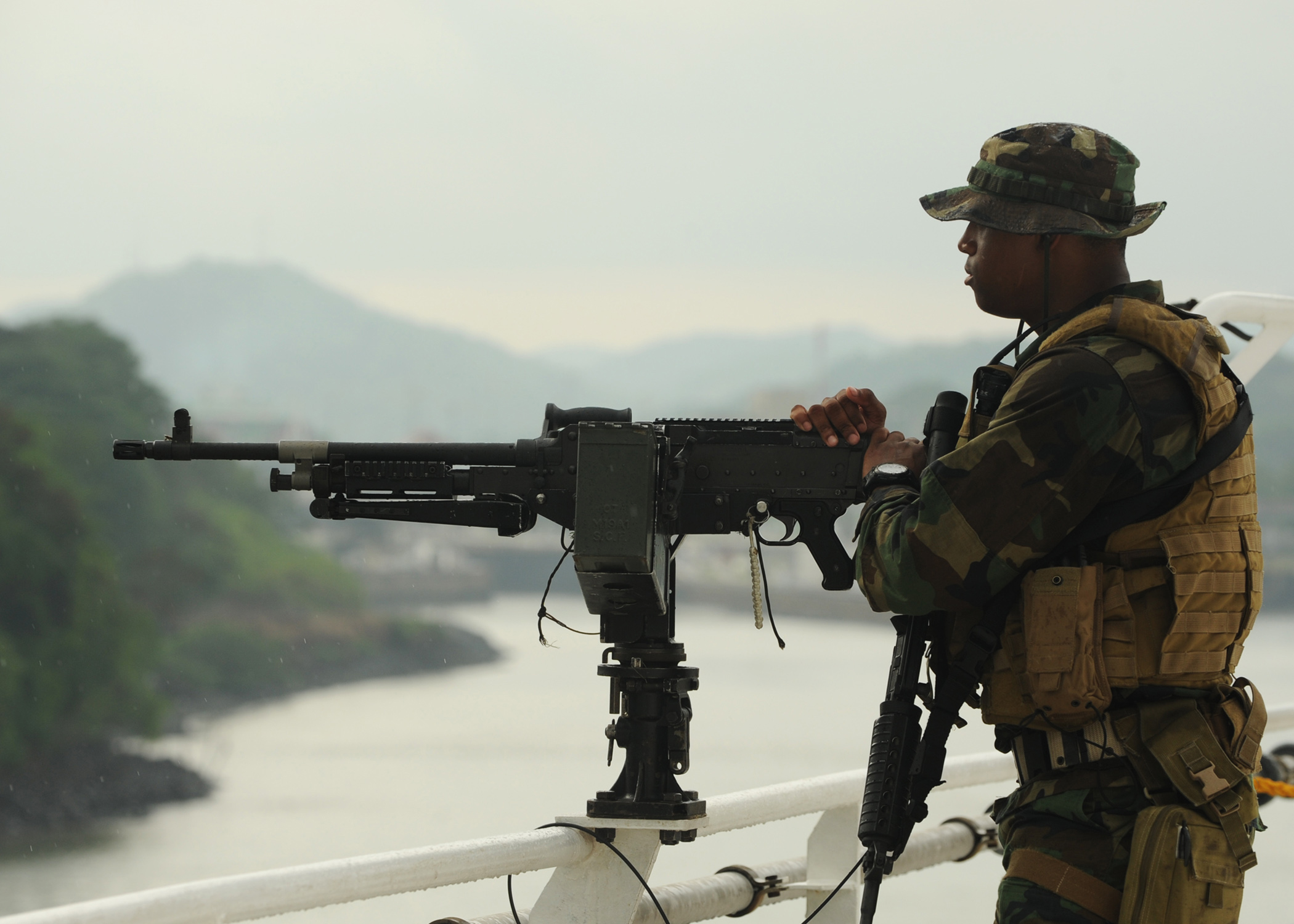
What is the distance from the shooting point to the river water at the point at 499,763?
59750 millimetres

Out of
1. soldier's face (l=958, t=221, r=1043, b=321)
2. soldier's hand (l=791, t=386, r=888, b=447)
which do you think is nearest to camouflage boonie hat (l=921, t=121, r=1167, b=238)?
soldier's face (l=958, t=221, r=1043, b=321)

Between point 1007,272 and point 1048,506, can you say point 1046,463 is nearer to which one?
point 1048,506

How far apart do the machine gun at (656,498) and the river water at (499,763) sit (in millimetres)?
51509

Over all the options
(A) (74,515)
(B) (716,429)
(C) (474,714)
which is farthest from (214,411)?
(B) (716,429)

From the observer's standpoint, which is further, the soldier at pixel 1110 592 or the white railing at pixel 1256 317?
the white railing at pixel 1256 317

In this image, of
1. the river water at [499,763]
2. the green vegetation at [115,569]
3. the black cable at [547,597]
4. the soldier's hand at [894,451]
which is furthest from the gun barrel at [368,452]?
the green vegetation at [115,569]

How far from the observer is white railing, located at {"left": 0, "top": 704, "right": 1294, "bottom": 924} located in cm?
201

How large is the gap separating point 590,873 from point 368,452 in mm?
875

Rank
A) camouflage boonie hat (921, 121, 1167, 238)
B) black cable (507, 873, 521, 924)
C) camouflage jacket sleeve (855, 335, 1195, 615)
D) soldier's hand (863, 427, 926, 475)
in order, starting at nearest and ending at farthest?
1. camouflage jacket sleeve (855, 335, 1195, 615)
2. camouflage boonie hat (921, 121, 1167, 238)
3. soldier's hand (863, 427, 926, 475)
4. black cable (507, 873, 521, 924)

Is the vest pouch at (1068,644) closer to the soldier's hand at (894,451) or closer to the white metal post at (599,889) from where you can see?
the soldier's hand at (894,451)

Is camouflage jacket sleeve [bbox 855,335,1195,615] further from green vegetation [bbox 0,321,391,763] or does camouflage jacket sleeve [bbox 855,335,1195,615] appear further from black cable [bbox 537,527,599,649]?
green vegetation [bbox 0,321,391,763]

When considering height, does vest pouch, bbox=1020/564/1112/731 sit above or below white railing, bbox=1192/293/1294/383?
below

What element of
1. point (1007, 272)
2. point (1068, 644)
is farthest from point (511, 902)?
point (1007, 272)

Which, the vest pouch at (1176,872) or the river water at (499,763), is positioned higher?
the vest pouch at (1176,872)
